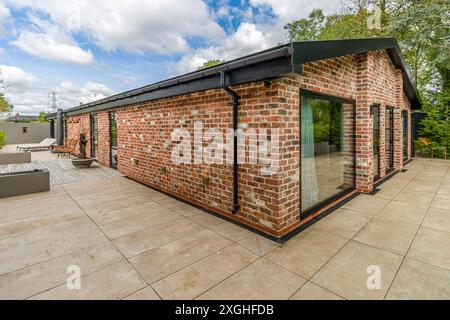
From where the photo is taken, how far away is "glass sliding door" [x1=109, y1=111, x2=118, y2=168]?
868 cm

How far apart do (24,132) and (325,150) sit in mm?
28719

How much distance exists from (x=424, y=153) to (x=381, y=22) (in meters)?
8.20

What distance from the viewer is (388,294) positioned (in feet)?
6.74

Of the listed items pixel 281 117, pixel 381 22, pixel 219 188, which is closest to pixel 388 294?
pixel 281 117

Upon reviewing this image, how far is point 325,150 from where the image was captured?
4484 millimetres

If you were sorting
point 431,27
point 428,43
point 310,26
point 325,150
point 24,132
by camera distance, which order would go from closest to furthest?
point 325,150, point 431,27, point 428,43, point 310,26, point 24,132

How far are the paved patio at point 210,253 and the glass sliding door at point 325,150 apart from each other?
0.46 m

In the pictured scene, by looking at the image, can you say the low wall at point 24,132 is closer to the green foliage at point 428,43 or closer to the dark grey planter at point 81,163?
the dark grey planter at point 81,163

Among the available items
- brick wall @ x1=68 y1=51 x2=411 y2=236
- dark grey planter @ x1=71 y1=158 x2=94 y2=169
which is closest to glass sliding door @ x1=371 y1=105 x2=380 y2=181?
brick wall @ x1=68 y1=51 x2=411 y2=236

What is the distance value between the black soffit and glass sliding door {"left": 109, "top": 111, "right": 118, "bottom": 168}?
8.36 feet

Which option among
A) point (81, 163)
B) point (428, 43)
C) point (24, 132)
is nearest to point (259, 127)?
point (81, 163)

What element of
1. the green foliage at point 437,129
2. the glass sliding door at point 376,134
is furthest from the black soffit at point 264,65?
the green foliage at point 437,129

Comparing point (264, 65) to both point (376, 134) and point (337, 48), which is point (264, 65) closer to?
point (337, 48)

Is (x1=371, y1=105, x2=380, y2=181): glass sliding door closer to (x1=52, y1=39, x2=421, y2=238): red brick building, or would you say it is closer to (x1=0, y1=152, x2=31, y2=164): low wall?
Answer: (x1=52, y1=39, x2=421, y2=238): red brick building
